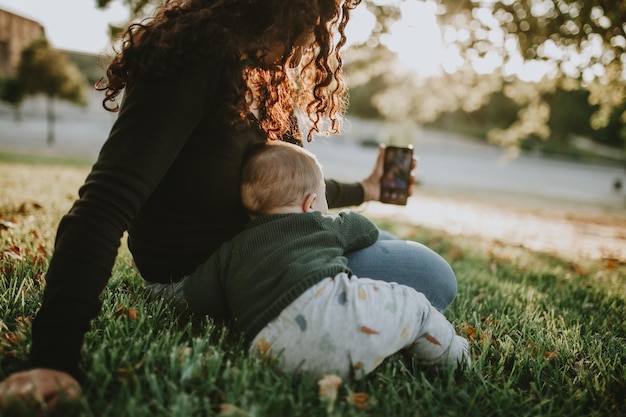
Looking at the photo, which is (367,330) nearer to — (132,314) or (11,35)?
(132,314)

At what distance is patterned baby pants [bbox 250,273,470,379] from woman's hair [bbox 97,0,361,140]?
0.70 m

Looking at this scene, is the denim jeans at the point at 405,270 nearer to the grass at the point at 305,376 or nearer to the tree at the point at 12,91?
the grass at the point at 305,376

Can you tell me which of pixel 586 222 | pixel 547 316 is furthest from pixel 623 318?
pixel 586 222

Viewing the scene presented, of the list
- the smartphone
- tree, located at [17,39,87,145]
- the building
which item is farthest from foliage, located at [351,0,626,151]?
the building

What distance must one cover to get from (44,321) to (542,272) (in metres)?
3.91

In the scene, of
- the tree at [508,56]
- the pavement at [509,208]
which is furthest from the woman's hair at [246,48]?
the tree at [508,56]

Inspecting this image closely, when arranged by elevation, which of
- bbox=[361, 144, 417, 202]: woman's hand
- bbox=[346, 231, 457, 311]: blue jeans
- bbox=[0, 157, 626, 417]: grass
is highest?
bbox=[361, 144, 417, 202]: woman's hand

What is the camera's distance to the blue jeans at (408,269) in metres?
1.90

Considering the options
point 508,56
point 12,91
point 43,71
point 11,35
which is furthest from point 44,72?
point 508,56

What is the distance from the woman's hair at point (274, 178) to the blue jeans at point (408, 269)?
0.40 meters

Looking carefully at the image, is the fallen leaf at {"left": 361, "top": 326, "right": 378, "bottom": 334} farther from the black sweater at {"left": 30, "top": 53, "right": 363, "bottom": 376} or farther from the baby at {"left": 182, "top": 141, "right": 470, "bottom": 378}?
the black sweater at {"left": 30, "top": 53, "right": 363, "bottom": 376}

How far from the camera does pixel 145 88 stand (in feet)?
4.48

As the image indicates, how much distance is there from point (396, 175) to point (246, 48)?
1510 mm

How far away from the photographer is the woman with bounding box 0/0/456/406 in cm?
123
